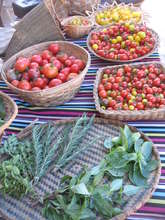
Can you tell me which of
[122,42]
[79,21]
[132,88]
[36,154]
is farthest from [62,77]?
[79,21]

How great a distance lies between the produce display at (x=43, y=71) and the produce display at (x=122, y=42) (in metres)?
0.25

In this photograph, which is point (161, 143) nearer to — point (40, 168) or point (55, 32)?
point (40, 168)

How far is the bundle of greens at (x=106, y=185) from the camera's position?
0.75m

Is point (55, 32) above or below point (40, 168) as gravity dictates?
above

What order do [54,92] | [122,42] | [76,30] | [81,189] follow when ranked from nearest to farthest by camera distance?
[81,189]
[54,92]
[122,42]
[76,30]

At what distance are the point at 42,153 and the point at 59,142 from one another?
0.07 m

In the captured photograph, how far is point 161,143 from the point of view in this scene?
1018 millimetres

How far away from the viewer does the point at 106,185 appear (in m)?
0.77

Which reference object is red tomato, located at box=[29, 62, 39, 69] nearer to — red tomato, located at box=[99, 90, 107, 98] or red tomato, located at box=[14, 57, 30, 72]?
red tomato, located at box=[14, 57, 30, 72]

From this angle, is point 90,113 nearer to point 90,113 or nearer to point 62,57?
point 90,113

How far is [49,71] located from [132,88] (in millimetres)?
404

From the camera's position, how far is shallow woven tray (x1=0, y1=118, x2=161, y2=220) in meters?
0.80

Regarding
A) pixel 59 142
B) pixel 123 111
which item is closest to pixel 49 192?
pixel 59 142

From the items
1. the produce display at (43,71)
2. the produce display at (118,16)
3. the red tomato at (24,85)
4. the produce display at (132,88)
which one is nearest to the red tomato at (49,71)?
the produce display at (43,71)
